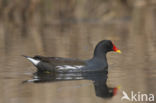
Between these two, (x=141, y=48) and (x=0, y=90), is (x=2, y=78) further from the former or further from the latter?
(x=141, y=48)

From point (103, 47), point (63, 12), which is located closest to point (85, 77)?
point (103, 47)

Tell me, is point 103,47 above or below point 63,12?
below

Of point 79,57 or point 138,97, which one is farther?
point 79,57

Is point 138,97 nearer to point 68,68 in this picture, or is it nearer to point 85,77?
point 85,77

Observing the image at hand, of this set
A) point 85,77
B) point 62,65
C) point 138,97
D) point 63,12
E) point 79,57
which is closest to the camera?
point 138,97

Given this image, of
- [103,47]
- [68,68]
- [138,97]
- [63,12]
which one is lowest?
[138,97]

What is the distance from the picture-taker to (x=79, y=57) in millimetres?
10797

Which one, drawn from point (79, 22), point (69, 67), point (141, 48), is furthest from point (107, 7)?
point (69, 67)

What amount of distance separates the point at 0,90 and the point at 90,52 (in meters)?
4.85

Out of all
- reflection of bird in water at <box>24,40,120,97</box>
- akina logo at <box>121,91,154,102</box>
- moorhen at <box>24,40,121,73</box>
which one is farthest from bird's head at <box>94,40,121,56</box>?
akina logo at <box>121,91,154,102</box>

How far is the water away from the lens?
6758 mm

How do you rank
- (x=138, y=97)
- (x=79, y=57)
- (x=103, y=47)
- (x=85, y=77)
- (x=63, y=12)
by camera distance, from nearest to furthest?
(x=138, y=97) → (x=85, y=77) → (x=103, y=47) → (x=79, y=57) → (x=63, y=12)

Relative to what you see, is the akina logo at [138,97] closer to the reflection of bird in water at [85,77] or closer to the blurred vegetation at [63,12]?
the reflection of bird in water at [85,77]

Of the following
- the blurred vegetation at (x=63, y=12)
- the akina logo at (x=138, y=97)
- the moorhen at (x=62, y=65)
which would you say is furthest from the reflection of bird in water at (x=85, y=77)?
the blurred vegetation at (x=63, y=12)
